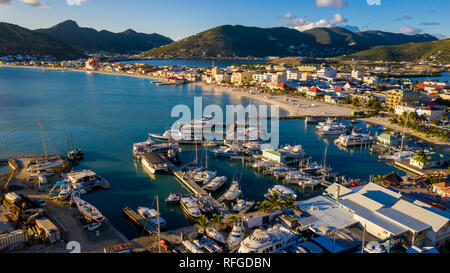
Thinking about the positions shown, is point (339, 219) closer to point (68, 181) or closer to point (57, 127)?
point (68, 181)

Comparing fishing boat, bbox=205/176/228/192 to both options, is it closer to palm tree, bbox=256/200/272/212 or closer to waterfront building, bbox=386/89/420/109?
palm tree, bbox=256/200/272/212

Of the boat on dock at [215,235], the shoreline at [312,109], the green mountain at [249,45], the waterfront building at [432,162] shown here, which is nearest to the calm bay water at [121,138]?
the waterfront building at [432,162]

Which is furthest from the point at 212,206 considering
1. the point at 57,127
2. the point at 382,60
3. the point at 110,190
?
the point at 382,60

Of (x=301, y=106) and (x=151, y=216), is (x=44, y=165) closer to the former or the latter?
(x=151, y=216)

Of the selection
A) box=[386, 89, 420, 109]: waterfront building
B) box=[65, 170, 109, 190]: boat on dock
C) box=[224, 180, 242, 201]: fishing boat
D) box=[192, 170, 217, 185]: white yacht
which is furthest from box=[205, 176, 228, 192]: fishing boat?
box=[386, 89, 420, 109]: waterfront building
